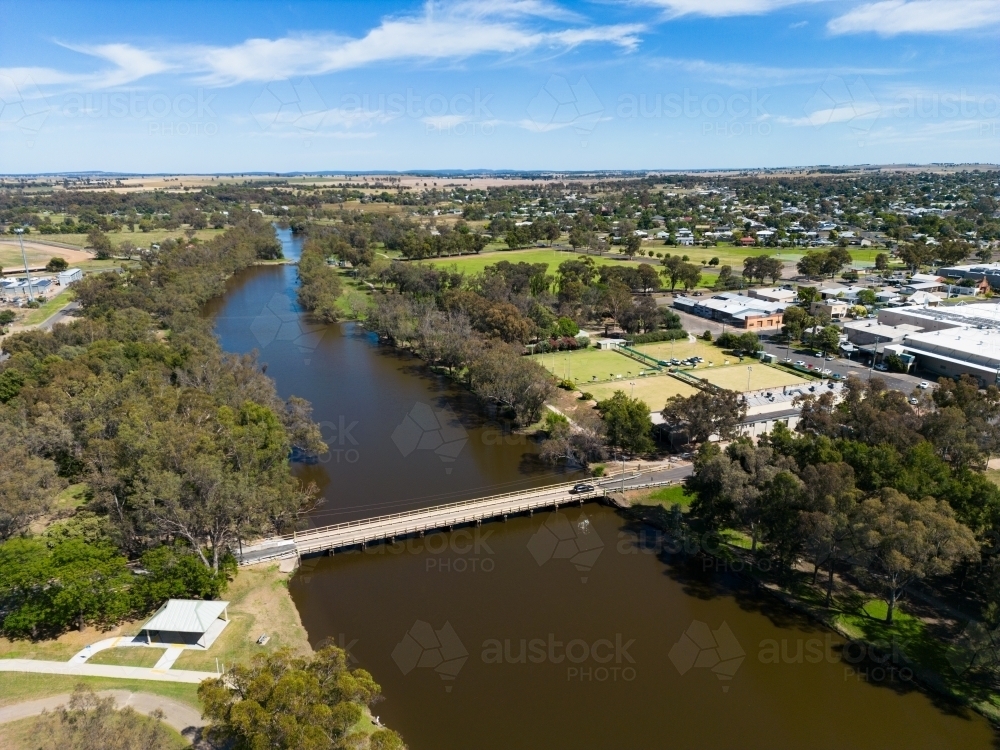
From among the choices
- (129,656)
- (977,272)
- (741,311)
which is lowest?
(129,656)

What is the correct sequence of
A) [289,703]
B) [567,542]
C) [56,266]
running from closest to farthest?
1. [289,703]
2. [567,542]
3. [56,266]

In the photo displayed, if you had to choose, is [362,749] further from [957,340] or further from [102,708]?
[957,340]

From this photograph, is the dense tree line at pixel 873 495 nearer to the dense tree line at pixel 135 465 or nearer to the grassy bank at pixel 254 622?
the grassy bank at pixel 254 622

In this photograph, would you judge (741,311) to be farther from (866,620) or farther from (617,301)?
(866,620)

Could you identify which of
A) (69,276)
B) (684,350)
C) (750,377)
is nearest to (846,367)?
(750,377)

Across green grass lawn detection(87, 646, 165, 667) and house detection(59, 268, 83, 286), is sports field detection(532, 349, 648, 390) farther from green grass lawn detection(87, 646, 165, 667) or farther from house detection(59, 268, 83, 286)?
house detection(59, 268, 83, 286)

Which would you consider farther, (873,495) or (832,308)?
(832,308)

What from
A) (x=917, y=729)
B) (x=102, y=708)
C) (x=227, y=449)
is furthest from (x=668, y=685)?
(x=227, y=449)
